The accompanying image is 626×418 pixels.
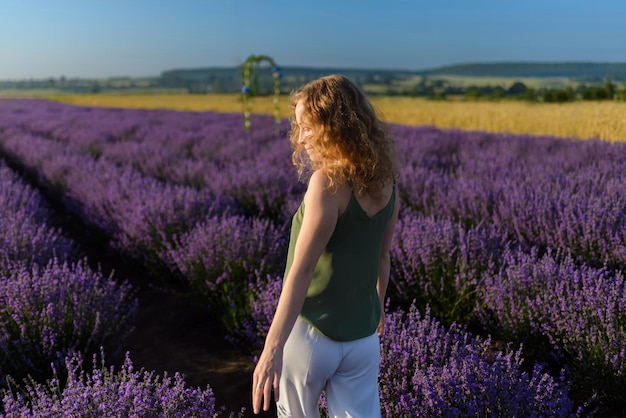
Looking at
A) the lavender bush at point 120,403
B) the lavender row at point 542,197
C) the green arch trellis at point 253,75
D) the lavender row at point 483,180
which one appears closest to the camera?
the lavender bush at point 120,403

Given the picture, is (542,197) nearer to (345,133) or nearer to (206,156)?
(345,133)

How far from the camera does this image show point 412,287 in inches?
139

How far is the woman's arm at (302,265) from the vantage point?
1356mm

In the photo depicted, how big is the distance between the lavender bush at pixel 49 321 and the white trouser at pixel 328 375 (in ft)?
4.83

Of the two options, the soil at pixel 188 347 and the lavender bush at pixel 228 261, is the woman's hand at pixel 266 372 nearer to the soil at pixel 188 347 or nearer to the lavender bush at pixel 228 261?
the soil at pixel 188 347

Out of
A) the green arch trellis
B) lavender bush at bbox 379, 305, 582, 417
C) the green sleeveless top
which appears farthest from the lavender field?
the green arch trellis

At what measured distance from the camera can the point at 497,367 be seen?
6.72ft

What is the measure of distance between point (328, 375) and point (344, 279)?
27 cm

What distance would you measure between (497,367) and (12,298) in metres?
2.26

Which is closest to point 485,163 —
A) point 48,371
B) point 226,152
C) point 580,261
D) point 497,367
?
point 580,261

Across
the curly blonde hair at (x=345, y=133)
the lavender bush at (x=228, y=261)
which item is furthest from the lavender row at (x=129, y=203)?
the curly blonde hair at (x=345, y=133)

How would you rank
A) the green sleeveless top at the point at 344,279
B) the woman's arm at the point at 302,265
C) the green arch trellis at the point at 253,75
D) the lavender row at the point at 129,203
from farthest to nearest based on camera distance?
the green arch trellis at the point at 253,75 → the lavender row at the point at 129,203 → the green sleeveless top at the point at 344,279 → the woman's arm at the point at 302,265

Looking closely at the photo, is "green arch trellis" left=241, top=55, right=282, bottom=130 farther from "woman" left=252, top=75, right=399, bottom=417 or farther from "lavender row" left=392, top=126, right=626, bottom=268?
"woman" left=252, top=75, right=399, bottom=417

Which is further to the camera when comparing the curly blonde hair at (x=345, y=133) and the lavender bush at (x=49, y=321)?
the lavender bush at (x=49, y=321)
